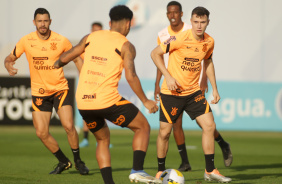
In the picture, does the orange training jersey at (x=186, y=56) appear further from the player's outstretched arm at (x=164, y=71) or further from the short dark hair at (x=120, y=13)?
the short dark hair at (x=120, y=13)

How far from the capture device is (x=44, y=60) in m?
10.5

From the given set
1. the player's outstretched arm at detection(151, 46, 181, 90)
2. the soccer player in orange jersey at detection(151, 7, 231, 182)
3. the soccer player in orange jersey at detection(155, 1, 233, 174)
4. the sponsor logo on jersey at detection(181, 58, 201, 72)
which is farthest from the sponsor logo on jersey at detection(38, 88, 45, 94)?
the sponsor logo on jersey at detection(181, 58, 201, 72)

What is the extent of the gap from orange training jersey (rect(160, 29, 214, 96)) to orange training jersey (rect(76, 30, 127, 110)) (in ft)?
6.17

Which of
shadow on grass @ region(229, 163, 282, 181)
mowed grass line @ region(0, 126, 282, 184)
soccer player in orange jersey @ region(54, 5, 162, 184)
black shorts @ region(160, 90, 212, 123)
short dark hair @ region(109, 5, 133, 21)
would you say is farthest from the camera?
shadow on grass @ region(229, 163, 282, 181)

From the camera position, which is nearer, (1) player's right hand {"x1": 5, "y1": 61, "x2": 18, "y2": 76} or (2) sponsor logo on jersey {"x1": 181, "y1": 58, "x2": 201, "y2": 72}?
(2) sponsor logo on jersey {"x1": 181, "y1": 58, "x2": 201, "y2": 72}

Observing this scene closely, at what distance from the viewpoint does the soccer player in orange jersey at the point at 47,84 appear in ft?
34.3

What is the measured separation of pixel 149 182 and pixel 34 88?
149 inches

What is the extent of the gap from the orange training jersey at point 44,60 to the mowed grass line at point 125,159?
4.66 ft

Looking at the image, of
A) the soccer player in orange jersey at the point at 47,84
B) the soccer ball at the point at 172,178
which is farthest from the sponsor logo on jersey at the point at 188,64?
the soccer player in orange jersey at the point at 47,84

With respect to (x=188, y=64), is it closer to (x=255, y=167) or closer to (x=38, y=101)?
(x=38, y=101)

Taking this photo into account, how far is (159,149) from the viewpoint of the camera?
383 inches

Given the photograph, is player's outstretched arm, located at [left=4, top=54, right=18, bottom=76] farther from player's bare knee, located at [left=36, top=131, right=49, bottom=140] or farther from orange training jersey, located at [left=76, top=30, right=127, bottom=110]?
orange training jersey, located at [left=76, top=30, right=127, bottom=110]

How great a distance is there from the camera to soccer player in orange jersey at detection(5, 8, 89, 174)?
10453 mm

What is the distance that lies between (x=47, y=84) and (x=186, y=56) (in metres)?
2.50
